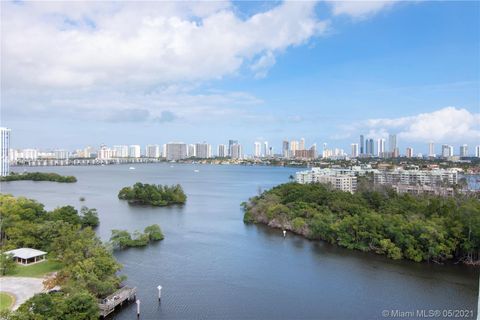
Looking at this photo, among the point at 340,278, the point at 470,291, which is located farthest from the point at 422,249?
the point at 340,278

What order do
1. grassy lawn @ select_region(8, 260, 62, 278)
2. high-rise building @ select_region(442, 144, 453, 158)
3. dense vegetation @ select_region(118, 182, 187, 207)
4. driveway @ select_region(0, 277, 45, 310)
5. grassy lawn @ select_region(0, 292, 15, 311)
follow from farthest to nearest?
1. high-rise building @ select_region(442, 144, 453, 158)
2. dense vegetation @ select_region(118, 182, 187, 207)
3. grassy lawn @ select_region(8, 260, 62, 278)
4. driveway @ select_region(0, 277, 45, 310)
5. grassy lawn @ select_region(0, 292, 15, 311)

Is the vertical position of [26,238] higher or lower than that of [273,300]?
higher

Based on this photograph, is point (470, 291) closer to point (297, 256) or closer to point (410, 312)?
point (410, 312)

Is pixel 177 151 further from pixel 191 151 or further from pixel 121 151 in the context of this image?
pixel 121 151

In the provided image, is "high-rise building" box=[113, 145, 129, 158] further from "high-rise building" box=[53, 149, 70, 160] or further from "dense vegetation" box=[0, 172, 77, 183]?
"dense vegetation" box=[0, 172, 77, 183]

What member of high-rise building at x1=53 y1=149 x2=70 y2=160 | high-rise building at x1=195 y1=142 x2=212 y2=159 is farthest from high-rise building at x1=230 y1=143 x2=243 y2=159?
high-rise building at x1=53 y1=149 x2=70 y2=160

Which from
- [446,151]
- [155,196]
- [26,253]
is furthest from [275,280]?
[446,151]
